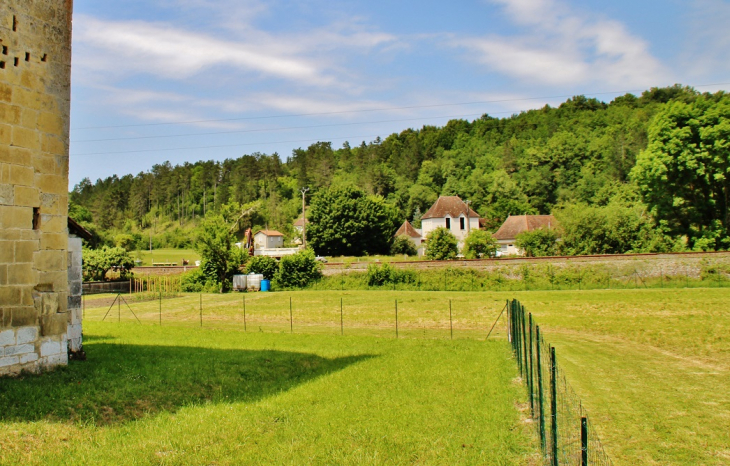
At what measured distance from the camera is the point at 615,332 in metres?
26.2

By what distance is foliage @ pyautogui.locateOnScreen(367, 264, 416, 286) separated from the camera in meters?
47.2

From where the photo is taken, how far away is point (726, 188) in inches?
2120

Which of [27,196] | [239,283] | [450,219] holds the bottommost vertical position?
[239,283]

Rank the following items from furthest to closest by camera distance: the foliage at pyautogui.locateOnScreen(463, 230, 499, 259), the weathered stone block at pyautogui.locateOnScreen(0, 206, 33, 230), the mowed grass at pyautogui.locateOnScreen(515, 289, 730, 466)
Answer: the foliage at pyautogui.locateOnScreen(463, 230, 499, 259), the weathered stone block at pyautogui.locateOnScreen(0, 206, 33, 230), the mowed grass at pyautogui.locateOnScreen(515, 289, 730, 466)

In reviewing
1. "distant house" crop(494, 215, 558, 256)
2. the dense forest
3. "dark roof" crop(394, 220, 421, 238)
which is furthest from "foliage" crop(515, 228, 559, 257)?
"dark roof" crop(394, 220, 421, 238)

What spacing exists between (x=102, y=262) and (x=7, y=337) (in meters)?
46.5

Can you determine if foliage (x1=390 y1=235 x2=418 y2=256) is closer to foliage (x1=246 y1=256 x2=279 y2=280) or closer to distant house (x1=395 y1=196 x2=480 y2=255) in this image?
distant house (x1=395 y1=196 x2=480 y2=255)

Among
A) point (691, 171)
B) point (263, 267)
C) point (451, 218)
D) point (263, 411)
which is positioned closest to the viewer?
point (263, 411)

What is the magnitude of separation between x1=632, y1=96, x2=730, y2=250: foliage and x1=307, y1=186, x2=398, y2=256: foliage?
106 feet

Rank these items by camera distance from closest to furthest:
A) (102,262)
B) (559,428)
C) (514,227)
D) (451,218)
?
1. (559,428)
2. (102,262)
3. (514,227)
4. (451,218)

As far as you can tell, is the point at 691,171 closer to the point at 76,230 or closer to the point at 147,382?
the point at 76,230

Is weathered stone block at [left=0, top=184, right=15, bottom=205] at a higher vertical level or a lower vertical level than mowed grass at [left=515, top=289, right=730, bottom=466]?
higher

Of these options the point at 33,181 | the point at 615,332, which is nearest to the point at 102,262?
the point at 33,181

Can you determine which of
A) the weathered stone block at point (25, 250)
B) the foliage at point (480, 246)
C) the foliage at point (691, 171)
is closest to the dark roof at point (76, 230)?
the weathered stone block at point (25, 250)
